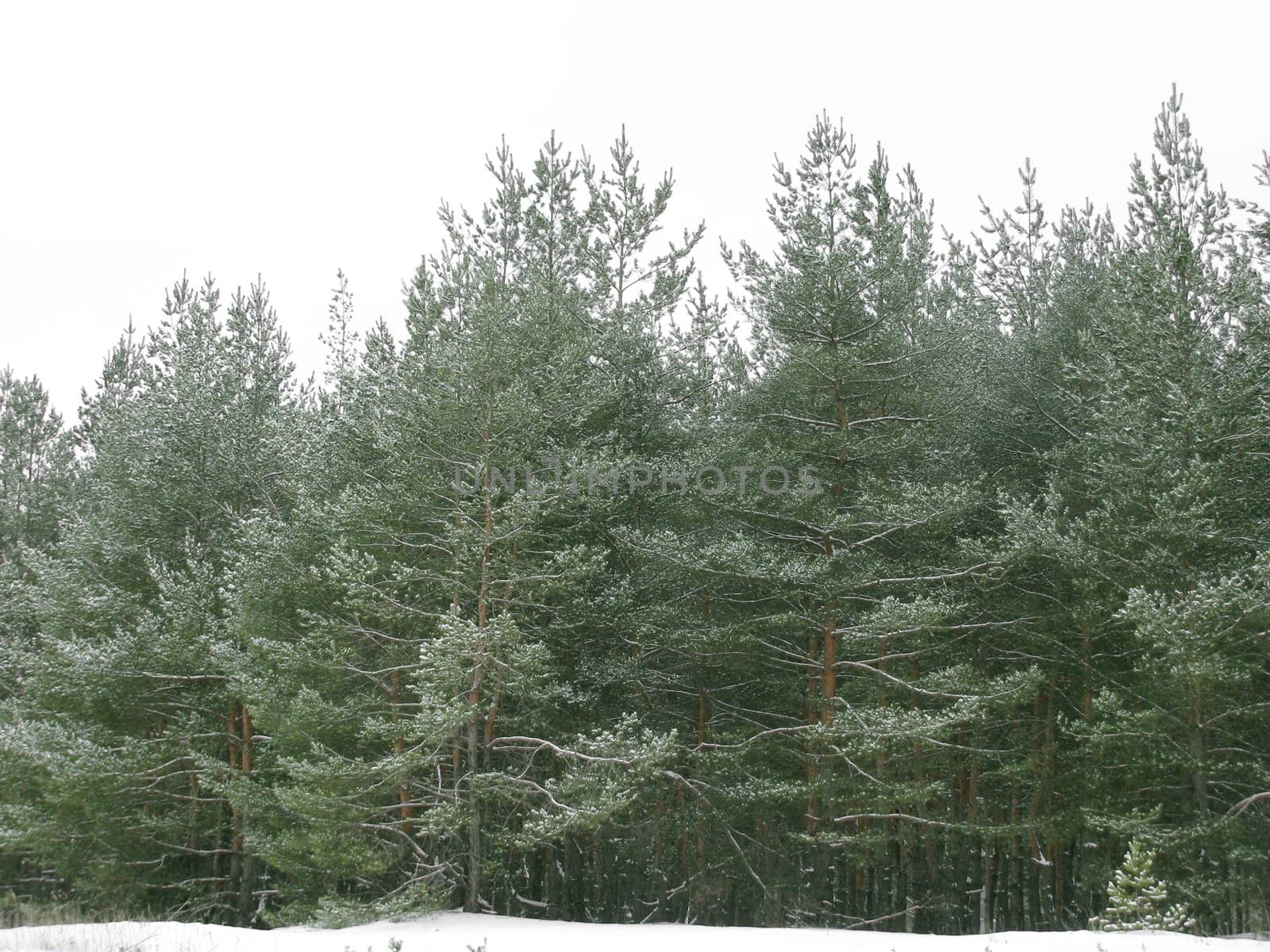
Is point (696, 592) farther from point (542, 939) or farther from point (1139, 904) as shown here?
point (1139, 904)

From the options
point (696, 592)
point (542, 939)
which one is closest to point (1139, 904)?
point (542, 939)

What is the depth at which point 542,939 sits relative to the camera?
10.7m

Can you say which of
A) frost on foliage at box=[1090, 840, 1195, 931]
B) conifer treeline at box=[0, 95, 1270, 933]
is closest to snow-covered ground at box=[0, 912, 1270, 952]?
frost on foliage at box=[1090, 840, 1195, 931]

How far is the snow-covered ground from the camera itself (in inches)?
359

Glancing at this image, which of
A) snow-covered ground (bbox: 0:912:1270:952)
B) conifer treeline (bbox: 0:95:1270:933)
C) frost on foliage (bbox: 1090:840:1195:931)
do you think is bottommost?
→ snow-covered ground (bbox: 0:912:1270:952)

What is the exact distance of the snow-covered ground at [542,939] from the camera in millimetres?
9117

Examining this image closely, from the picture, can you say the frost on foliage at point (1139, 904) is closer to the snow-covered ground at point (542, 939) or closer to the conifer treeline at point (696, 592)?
the snow-covered ground at point (542, 939)

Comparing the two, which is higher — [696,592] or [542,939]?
[696,592]

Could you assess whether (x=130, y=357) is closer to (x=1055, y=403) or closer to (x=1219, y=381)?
(x=1055, y=403)

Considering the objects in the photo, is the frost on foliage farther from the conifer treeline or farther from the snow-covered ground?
the conifer treeline

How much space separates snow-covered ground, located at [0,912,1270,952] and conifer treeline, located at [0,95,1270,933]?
35.8 inches

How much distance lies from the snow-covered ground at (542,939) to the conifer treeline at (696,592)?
2.98ft

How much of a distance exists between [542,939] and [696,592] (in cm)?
605

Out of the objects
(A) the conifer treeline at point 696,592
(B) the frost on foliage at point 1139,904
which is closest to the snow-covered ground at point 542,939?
(B) the frost on foliage at point 1139,904
